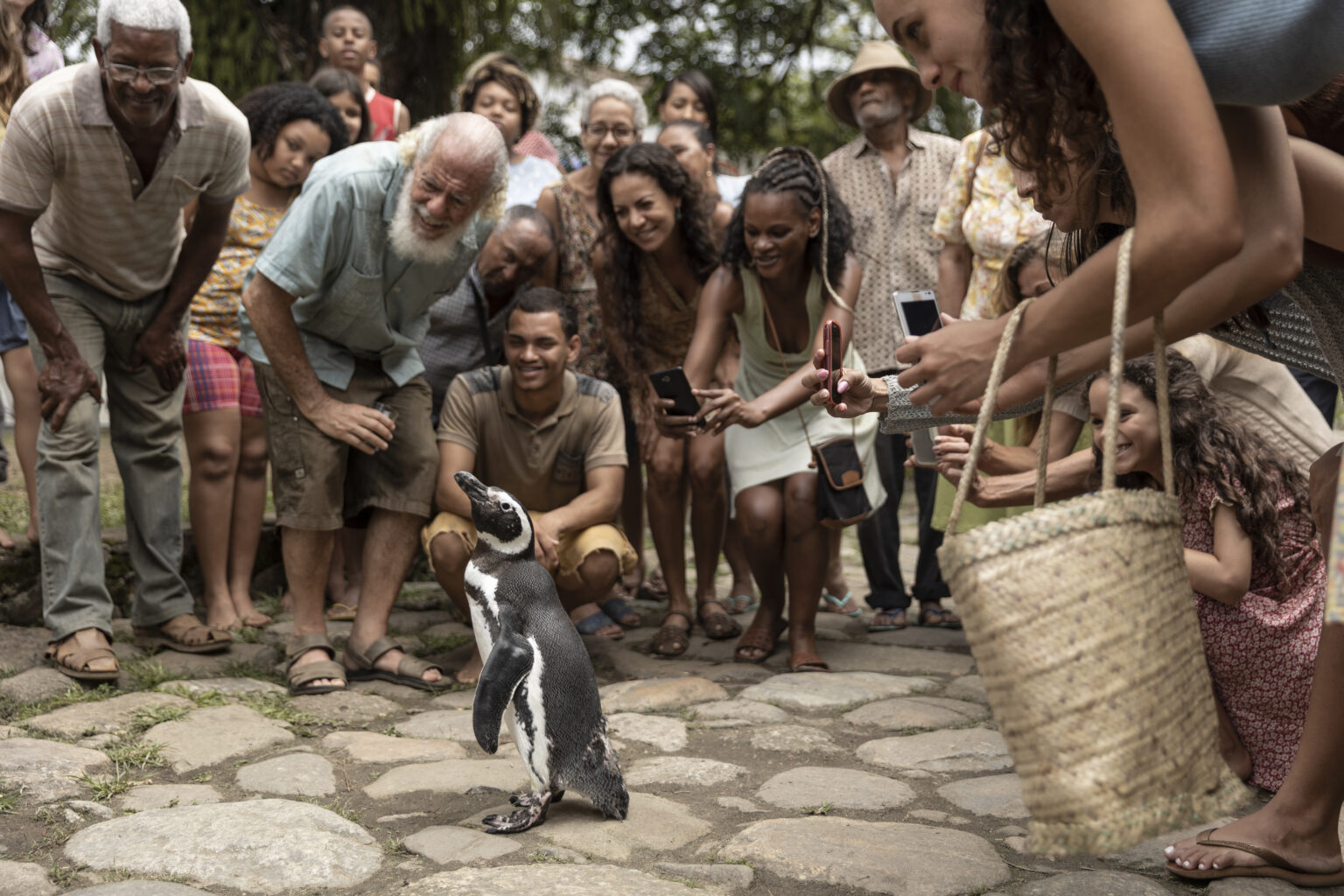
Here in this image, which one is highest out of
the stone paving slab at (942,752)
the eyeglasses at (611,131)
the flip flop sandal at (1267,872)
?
the eyeglasses at (611,131)

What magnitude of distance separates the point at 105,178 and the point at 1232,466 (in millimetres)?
3487

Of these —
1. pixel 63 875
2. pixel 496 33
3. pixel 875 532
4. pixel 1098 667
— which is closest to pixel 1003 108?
pixel 1098 667

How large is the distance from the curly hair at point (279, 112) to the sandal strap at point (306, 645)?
207cm

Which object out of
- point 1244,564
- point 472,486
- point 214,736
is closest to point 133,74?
point 472,486

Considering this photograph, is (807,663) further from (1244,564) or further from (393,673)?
(1244,564)

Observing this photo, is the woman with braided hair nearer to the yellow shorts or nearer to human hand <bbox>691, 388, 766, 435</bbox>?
human hand <bbox>691, 388, 766, 435</bbox>

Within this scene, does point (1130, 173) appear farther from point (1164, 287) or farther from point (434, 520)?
point (434, 520)

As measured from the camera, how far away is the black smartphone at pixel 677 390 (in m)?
4.43

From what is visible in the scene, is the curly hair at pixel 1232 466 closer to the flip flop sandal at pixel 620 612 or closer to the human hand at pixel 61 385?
the flip flop sandal at pixel 620 612

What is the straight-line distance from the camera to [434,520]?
4.66 m

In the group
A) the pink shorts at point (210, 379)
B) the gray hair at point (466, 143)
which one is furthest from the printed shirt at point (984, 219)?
the pink shorts at point (210, 379)

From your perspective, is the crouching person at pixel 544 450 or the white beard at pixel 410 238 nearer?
the white beard at pixel 410 238

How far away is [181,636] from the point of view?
4523mm

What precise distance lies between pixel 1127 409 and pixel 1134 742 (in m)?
1.82
